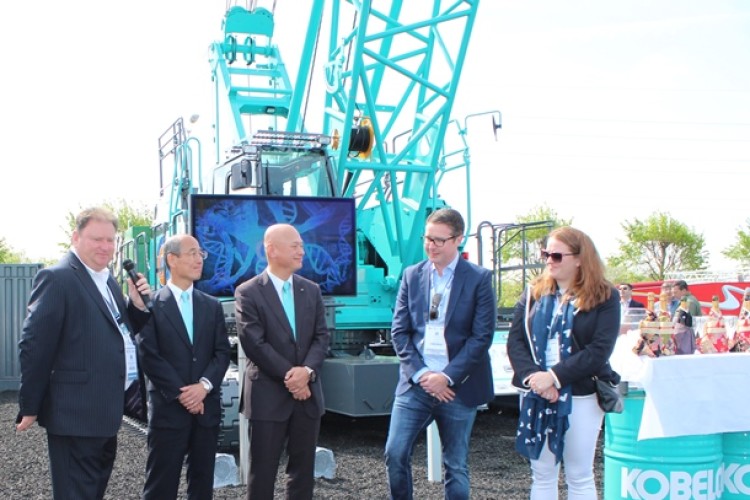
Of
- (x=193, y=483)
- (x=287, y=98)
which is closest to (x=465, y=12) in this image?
(x=287, y=98)

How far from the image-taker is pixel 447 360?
501 cm

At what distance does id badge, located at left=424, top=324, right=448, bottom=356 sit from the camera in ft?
16.4

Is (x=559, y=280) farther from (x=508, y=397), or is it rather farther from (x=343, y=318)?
(x=508, y=397)

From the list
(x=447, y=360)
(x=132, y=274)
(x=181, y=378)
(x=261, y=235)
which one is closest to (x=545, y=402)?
(x=447, y=360)

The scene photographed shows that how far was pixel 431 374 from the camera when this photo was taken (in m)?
4.88

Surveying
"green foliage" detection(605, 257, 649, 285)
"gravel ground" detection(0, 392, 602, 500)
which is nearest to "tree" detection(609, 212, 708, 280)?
"green foliage" detection(605, 257, 649, 285)

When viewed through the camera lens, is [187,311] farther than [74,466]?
Yes

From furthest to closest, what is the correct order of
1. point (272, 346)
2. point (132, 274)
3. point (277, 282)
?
1. point (277, 282)
2. point (272, 346)
3. point (132, 274)

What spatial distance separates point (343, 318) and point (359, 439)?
1.32 m

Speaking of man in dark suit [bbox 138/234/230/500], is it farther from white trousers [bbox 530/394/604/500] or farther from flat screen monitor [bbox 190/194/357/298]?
flat screen monitor [bbox 190/194/357/298]

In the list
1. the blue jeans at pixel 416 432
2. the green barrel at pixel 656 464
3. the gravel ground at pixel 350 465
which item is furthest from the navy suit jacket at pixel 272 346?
the green barrel at pixel 656 464

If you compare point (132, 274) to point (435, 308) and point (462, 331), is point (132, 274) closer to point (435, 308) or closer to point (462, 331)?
point (435, 308)

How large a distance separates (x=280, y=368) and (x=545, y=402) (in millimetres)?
1436

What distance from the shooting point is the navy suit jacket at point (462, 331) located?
495 centimetres
